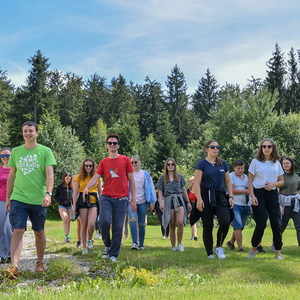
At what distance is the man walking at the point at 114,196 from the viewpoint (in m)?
6.27

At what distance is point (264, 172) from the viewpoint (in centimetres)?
665

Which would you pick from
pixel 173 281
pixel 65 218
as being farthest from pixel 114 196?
pixel 65 218

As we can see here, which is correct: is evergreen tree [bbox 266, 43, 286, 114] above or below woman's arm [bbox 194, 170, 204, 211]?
above

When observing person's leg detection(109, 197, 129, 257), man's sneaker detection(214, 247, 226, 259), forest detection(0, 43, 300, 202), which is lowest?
man's sneaker detection(214, 247, 226, 259)

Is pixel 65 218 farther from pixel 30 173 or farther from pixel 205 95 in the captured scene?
pixel 205 95

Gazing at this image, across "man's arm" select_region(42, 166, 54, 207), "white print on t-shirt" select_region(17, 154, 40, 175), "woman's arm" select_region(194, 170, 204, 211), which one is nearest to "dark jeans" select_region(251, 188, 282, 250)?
"woman's arm" select_region(194, 170, 204, 211)

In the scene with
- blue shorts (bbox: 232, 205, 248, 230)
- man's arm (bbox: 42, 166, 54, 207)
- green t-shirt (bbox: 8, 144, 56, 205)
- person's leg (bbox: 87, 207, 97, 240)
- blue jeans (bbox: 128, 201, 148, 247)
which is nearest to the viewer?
man's arm (bbox: 42, 166, 54, 207)

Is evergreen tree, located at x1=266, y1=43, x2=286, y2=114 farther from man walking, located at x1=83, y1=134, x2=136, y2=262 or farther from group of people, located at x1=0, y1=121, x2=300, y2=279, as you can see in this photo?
man walking, located at x1=83, y1=134, x2=136, y2=262

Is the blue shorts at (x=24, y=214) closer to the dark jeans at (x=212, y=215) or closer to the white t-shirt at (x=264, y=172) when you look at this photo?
the dark jeans at (x=212, y=215)

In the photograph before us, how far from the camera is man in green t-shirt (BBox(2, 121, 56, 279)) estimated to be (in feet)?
16.8

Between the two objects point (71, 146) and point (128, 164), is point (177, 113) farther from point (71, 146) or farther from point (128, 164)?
point (128, 164)

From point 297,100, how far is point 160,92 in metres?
28.7

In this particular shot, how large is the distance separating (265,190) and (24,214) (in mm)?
4407

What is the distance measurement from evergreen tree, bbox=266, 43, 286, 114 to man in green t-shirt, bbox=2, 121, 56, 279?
49716 mm
